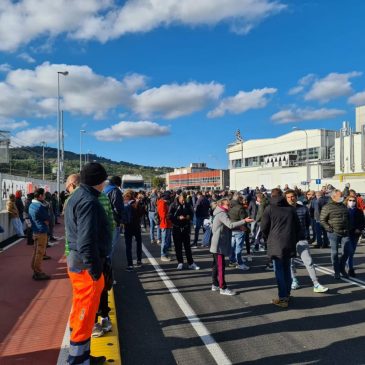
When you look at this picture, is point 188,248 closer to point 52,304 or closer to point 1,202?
point 52,304

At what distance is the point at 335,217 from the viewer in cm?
845

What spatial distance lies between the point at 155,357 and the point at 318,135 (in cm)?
6463

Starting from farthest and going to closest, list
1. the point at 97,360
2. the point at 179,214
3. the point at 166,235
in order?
the point at 166,235 → the point at 179,214 → the point at 97,360

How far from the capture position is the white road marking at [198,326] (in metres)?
4.60

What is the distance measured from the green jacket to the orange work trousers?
6.04m

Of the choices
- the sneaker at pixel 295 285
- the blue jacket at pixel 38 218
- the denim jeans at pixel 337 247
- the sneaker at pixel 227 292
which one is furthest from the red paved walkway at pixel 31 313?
the denim jeans at pixel 337 247

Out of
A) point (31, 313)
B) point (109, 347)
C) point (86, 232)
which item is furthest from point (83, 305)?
point (31, 313)

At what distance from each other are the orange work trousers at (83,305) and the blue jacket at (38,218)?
5187mm

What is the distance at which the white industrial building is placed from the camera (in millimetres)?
49969

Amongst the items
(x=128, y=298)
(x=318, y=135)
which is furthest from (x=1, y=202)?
(x=318, y=135)

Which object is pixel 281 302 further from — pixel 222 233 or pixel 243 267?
pixel 243 267

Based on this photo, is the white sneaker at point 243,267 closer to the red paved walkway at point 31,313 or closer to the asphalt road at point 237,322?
the asphalt road at point 237,322

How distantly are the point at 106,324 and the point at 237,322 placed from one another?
6.08ft

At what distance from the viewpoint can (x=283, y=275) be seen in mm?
6656
